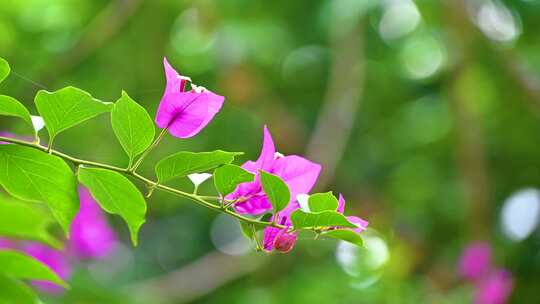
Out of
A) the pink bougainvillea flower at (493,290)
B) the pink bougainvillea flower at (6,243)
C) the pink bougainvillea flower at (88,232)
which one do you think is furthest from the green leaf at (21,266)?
the pink bougainvillea flower at (493,290)

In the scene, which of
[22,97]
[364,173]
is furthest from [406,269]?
[22,97]

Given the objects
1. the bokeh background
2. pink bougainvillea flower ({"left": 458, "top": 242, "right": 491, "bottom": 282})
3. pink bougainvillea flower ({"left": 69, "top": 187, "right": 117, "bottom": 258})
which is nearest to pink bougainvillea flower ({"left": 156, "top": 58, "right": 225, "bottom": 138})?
the bokeh background

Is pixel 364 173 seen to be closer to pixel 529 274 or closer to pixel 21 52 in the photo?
pixel 529 274

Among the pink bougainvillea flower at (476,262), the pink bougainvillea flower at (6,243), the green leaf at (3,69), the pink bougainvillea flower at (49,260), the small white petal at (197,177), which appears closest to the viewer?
the green leaf at (3,69)

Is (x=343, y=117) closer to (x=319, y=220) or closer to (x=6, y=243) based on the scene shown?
(x=6, y=243)

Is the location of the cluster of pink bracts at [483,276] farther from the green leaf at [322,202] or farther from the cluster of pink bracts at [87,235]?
the green leaf at [322,202]

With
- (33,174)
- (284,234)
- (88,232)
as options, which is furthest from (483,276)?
(33,174)

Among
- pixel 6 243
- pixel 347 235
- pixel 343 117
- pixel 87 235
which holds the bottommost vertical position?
pixel 347 235
